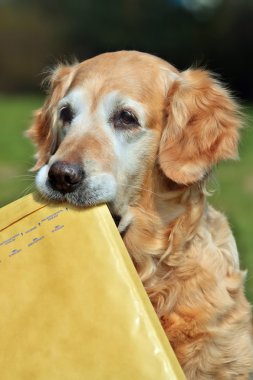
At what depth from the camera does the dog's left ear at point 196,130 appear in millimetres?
3795

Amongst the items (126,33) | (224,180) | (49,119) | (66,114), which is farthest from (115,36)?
(66,114)

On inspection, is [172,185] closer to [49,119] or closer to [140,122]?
[140,122]

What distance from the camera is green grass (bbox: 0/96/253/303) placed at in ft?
22.7

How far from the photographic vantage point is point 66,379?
3131 mm

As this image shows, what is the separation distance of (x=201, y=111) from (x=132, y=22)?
51.3 ft

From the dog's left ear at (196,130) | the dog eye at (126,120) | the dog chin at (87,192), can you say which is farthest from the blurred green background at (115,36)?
the dog chin at (87,192)

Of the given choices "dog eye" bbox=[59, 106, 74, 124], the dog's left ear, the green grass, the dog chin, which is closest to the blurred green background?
the green grass

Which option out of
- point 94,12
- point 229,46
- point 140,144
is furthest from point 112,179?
point 94,12

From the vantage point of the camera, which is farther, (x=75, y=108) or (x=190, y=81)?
(x=190, y=81)

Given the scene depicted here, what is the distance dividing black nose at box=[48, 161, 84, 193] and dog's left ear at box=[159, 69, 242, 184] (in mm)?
595

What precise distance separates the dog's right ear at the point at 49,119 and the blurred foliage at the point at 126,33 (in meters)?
12.7

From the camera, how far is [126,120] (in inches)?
150

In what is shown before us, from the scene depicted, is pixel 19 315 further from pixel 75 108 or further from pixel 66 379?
pixel 75 108

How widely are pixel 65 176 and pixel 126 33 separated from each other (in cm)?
1612
